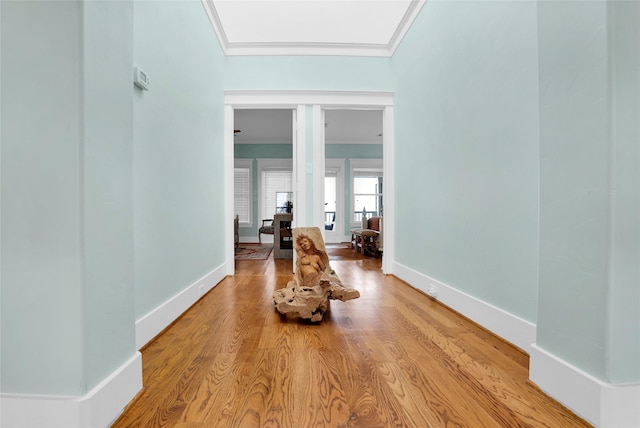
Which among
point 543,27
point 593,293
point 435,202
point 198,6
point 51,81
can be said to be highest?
point 198,6

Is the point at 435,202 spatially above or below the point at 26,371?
above

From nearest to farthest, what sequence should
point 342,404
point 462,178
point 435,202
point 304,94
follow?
point 342,404
point 462,178
point 435,202
point 304,94

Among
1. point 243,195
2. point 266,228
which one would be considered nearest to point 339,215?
point 266,228

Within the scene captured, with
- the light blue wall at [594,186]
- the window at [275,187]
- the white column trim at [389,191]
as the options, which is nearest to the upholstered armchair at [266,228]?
the window at [275,187]

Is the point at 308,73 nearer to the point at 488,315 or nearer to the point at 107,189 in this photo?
the point at 107,189

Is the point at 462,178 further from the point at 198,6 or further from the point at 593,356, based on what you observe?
the point at 198,6

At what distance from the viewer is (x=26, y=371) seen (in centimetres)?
91

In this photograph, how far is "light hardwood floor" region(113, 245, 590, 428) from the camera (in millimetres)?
1021

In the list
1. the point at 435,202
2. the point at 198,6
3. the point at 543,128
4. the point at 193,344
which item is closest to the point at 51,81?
the point at 193,344

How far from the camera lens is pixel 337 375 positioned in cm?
128

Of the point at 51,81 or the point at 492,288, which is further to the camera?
the point at 492,288

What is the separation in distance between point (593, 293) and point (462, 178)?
126 cm

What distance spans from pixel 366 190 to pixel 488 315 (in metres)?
6.45

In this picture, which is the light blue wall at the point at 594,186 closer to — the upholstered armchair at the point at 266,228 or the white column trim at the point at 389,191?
the white column trim at the point at 389,191
